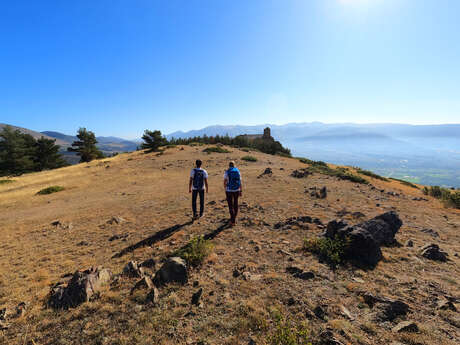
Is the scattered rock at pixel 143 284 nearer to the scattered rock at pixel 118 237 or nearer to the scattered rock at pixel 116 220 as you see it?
the scattered rock at pixel 118 237

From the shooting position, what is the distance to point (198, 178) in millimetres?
8031

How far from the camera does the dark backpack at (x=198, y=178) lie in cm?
798

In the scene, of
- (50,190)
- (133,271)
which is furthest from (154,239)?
(50,190)

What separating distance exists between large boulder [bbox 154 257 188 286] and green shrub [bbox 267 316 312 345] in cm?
218

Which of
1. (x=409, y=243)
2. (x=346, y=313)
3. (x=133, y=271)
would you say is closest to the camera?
(x=346, y=313)

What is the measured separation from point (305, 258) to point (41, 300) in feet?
19.9

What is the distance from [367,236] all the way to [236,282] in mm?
3605

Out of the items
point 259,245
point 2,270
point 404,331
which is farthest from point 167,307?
point 2,270

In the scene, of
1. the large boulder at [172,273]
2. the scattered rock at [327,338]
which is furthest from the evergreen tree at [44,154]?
the scattered rock at [327,338]

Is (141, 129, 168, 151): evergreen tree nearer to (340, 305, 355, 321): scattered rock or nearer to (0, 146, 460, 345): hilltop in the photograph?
(0, 146, 460, 345): hilltop

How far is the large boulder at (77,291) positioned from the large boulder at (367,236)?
601 cm

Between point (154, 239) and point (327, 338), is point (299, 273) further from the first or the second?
point (154, 239)

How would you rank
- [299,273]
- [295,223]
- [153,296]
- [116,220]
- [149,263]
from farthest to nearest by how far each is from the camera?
[116,220] < [295,223] < [149,263] < [299,273] < [153,296]

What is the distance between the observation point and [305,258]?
509 centimetres
